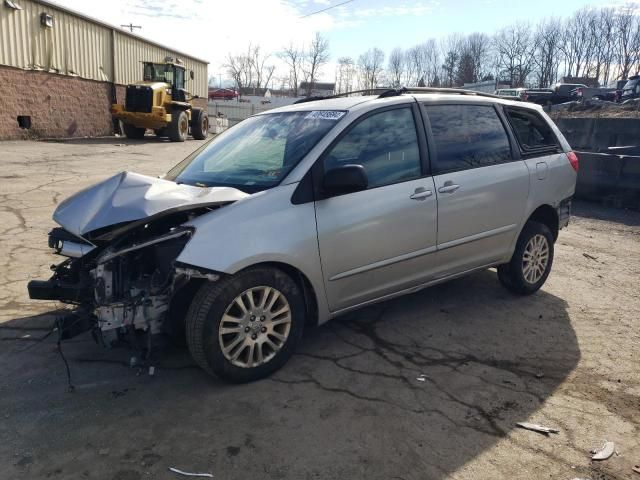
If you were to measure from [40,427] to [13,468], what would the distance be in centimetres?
34

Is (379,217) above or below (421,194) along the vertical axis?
below

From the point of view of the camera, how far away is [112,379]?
3.29 metres

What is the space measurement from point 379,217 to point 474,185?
1.07m

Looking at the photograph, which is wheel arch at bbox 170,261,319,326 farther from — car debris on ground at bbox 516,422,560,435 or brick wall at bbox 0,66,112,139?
brick wall at bbox 0,66,112,139

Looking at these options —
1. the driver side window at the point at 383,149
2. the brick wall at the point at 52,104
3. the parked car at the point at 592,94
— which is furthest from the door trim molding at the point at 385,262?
the parked car at the point at 592,94

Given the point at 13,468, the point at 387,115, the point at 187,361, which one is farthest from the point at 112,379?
the point at 387,115

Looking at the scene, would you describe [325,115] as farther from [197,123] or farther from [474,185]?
[197,123]

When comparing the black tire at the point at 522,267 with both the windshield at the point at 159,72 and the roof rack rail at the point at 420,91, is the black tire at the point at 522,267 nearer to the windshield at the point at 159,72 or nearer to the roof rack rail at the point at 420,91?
the roof rack rail at the point at 420,91

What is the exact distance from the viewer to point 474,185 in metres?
4.19

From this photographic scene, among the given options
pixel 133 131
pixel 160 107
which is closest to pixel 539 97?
pixel 160 107

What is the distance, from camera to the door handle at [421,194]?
3803 millimetres

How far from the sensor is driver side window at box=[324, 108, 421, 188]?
3.60 meters

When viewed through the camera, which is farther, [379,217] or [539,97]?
[539,97]

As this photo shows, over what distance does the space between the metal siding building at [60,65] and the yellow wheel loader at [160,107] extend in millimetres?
1675
